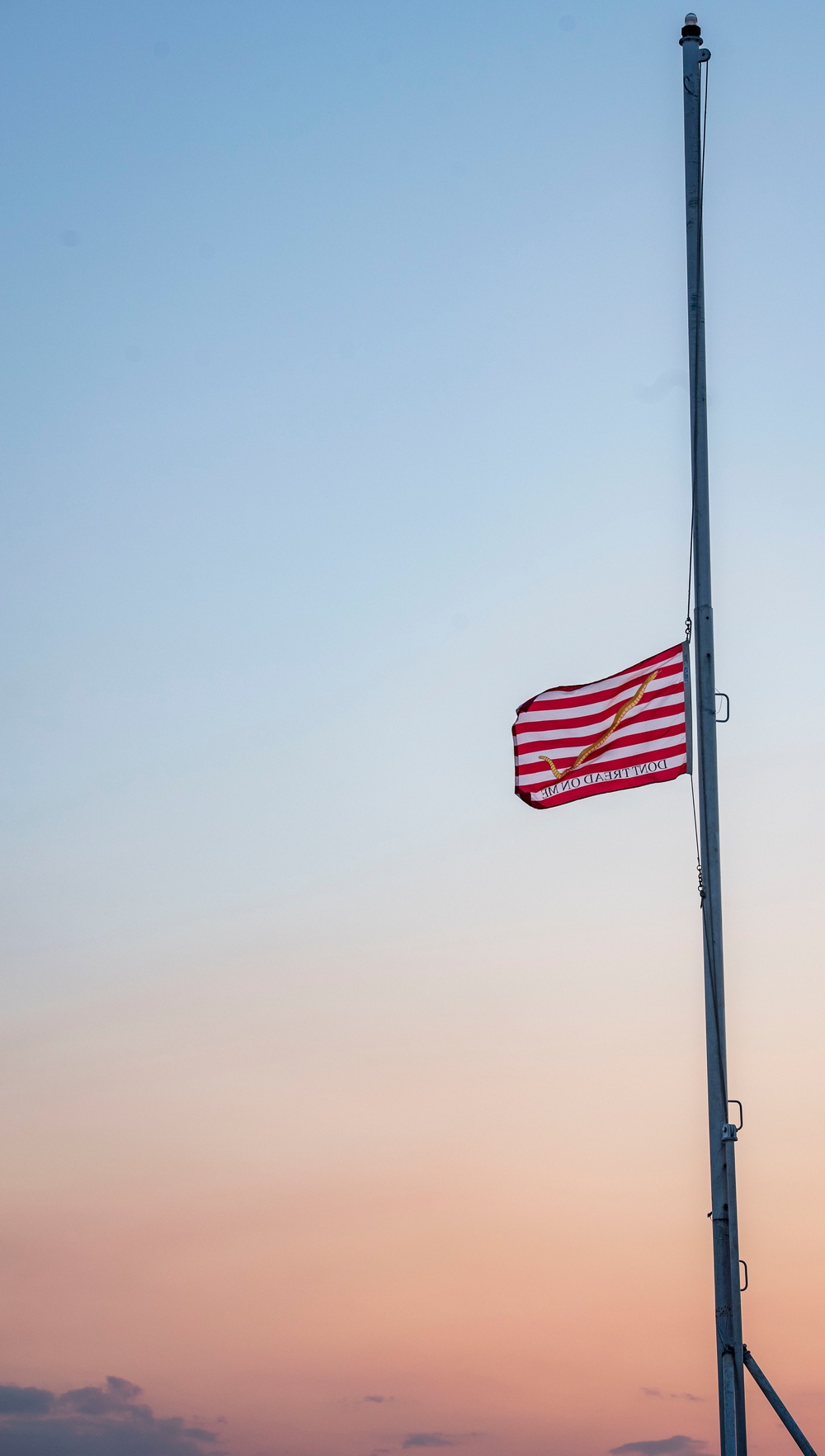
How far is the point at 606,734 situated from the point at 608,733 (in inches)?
1.0

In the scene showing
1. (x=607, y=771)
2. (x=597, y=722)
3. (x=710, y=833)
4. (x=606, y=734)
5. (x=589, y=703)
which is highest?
(x=589, y=703)

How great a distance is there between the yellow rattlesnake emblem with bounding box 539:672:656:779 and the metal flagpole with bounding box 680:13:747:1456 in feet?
2.19

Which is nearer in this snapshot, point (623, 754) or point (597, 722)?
point (623, 754)

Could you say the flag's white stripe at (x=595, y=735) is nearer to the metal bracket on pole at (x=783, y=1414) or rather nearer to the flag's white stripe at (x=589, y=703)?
the flag's white stripe at (x=589, y=703)

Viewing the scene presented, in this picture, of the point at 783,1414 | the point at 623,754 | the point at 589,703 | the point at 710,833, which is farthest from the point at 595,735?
the point at 783,1414

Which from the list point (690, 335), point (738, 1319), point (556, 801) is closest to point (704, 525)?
point (690, 335)

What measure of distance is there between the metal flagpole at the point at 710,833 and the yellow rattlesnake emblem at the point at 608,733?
0.67 meters

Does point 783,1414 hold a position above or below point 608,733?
below

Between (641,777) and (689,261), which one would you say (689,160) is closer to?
(689,261)

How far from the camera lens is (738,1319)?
17.4 meters

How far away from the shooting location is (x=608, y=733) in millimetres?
20094

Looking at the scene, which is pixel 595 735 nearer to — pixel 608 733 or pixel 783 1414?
pixel 608 733

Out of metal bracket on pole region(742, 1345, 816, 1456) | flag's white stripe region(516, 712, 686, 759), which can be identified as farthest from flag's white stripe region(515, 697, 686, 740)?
metal bracket on pole region(742, 1345, 816, 1456)

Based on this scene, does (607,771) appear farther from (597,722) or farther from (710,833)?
(710,833)
